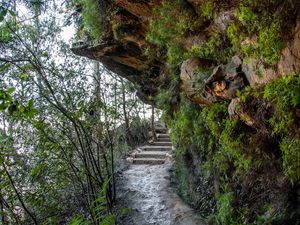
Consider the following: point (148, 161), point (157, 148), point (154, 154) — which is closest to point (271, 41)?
point (148, 161)

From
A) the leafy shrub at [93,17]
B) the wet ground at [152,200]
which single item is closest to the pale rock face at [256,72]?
the wet ground at [152,200]

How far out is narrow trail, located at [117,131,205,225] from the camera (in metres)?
4.71

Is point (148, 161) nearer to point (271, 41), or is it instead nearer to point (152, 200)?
point (152, 200)

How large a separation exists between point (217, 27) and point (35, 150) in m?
3.88

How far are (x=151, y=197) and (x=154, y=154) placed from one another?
135 inches

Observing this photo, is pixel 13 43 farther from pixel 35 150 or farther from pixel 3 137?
pixel 35 150

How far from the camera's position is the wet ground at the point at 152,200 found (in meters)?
4.67

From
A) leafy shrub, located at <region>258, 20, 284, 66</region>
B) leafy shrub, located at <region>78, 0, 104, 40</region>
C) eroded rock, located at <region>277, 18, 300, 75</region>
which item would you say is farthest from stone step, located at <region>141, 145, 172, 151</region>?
eroded rock, located at <region>277, 18, 300, 75</region>

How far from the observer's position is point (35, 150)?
523 cm

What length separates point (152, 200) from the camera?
5578 mm

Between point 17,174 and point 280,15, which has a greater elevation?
point 280,15

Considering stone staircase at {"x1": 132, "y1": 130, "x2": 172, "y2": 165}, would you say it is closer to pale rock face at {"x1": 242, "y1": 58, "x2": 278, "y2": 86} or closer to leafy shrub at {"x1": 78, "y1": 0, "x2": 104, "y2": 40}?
leafy shrub at {"x1": 78, "y1": 0, "x2": 104, "y2": 40}

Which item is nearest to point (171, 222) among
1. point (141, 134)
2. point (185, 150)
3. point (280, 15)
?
point (185, 150)

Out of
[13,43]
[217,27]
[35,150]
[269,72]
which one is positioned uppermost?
[13,43]
